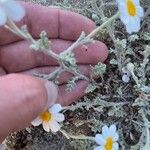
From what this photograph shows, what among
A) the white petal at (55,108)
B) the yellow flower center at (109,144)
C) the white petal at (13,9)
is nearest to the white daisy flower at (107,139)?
the yellow flower center at (109,144)

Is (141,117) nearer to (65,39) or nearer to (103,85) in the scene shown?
(103,85)

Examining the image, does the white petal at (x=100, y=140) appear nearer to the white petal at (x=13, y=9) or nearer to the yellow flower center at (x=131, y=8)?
the yellow flower center at (x=131, y=8)

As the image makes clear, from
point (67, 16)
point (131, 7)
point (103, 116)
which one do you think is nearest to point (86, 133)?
point (103, 116)

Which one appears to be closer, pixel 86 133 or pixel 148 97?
pixel 148 97

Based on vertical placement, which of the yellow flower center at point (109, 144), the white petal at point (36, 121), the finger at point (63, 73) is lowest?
the yellow flower center at point (109, 144)

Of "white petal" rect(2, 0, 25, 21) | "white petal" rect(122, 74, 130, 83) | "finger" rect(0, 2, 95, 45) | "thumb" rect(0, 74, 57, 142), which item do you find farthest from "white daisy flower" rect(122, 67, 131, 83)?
"white petal" rect(2, 0, 25, 21)

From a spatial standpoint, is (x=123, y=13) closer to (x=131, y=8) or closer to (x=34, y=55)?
(x=131, y=8)
